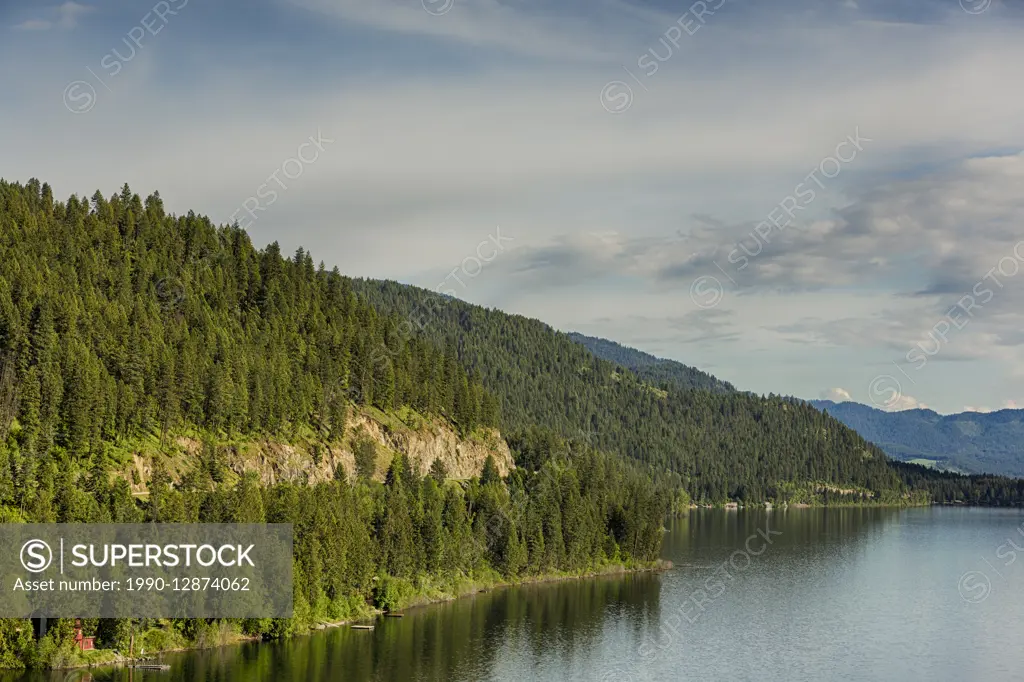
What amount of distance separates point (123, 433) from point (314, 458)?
3351cm

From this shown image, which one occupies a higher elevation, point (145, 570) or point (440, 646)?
point (145, 570)

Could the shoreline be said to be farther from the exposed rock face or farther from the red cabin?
the exposed rock face

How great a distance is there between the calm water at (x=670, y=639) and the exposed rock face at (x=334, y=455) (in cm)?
3209

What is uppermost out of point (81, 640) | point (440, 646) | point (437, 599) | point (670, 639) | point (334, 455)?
point (334, 455)

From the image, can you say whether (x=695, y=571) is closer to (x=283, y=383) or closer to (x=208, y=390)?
(x=283, y=383)

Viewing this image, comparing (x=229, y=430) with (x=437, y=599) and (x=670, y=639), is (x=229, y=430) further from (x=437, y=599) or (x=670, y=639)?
(x=670, y=639)

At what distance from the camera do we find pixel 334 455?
6299 inches

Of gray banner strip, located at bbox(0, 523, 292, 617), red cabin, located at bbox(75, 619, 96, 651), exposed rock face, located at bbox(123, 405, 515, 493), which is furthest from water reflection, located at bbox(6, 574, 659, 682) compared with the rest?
exposed rock face, located at bbox(123, 405, 515, 493)

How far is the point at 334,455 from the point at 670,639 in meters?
62.6

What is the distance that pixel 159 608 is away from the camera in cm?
10031

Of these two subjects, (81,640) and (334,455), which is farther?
(334,455)

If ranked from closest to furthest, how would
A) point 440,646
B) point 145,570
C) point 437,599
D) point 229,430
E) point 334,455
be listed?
point 145,570, point 440,646, point 437,599, point 229,430, point 334,455

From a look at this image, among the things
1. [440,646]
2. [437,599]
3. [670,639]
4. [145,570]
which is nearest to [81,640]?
[145,570]

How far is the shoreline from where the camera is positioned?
96.3m
